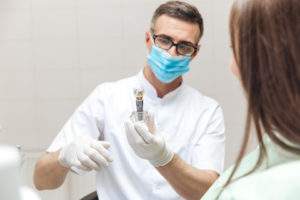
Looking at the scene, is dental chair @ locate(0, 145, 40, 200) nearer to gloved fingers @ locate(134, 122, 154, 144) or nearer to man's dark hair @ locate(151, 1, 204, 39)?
gloved fingers @ locate(134, 122, 154, 144)

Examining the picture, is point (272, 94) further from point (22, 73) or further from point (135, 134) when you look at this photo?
point (22, 73)

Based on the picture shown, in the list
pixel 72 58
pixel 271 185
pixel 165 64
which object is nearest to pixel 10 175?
pixel 271 185

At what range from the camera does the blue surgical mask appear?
178 cm

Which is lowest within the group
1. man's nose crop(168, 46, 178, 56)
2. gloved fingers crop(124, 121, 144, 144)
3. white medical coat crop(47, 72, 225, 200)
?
white medical coat crop(47, 72, 225, 200)

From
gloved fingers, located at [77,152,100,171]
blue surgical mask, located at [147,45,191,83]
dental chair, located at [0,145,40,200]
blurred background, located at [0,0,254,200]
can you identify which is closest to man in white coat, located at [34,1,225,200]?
blue surgical mask, located at [147,45,191,83]

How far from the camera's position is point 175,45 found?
1.80 m

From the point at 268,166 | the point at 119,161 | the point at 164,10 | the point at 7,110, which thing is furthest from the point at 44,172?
the point at 268,166

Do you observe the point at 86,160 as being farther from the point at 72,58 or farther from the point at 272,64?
the point at 72,58

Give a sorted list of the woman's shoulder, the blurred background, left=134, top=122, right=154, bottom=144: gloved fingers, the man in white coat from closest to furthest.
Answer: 1. the woman's shoulder
2. left=134, top=122, right=154, bottom=144: gloved fingers
3. the man in white coat
4. the blurred background

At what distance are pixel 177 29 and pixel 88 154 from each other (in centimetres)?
Answer: 58

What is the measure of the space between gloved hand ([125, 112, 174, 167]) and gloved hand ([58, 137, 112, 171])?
0.31 ft

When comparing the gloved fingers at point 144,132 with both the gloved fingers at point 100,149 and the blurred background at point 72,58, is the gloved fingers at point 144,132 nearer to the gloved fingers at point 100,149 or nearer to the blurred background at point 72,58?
the gloved fingers at point 100,149

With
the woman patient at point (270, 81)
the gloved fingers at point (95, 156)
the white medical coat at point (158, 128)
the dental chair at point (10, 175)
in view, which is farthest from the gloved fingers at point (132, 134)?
the dental chair at point (10, 175)

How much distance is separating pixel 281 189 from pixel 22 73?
6.80ft
